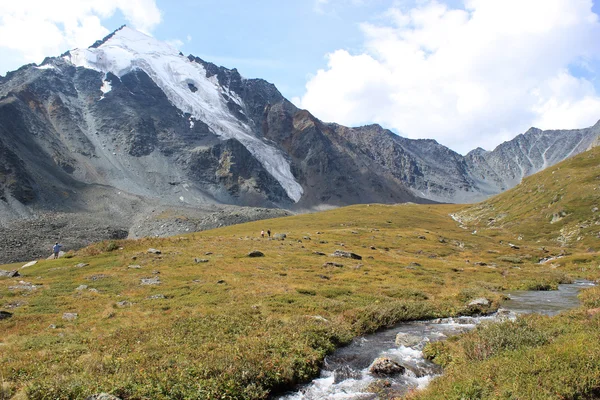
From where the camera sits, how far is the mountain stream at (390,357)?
1644 cm

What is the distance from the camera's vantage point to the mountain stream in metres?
16.4

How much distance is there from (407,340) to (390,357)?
2.89 m

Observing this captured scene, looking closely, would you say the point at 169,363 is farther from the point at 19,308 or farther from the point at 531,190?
the point at 531,190

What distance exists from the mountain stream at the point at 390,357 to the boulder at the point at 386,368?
28 centimetres

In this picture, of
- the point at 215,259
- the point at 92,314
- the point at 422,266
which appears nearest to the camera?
the point at 92,314

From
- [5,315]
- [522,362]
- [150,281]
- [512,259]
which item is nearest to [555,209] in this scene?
[512,259]

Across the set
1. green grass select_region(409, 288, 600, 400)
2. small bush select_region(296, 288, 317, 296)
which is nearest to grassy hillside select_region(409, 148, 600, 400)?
green grass select_region(409, 288, 600, 400)

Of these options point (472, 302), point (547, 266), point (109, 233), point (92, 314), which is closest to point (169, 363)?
point (92, 314)

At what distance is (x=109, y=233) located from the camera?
172 m

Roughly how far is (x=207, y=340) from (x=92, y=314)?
36.6 ft

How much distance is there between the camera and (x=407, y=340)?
22.5 metres

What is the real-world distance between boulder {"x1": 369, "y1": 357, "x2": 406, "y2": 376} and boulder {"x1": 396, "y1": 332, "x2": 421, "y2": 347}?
4.08 m

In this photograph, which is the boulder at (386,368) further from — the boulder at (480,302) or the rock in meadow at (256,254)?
the rock in meadow at (256,254)

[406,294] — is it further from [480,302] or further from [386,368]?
[386,368]
